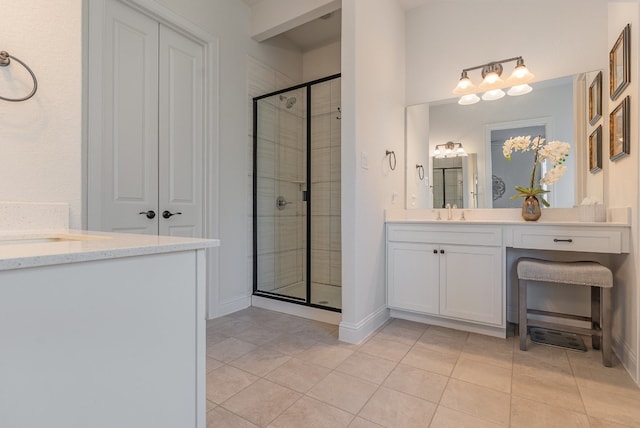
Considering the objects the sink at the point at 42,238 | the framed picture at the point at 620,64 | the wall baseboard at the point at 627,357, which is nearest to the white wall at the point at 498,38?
the framed picture at the point at 620,64

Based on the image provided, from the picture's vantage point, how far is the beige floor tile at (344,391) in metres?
1.46

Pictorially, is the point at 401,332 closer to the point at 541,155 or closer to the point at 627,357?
the point at 627,357

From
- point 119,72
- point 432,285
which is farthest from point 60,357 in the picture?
point 432,285

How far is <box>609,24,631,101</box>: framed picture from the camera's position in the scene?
1734 mm

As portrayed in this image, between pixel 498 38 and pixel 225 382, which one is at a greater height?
pixel 498 38

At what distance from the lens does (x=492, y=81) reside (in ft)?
8.28

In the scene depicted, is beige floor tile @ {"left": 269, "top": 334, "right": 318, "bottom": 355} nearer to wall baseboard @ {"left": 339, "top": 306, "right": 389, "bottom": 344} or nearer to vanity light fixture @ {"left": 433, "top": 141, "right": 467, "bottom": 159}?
wall baseboard @ {"left": 339, "top": 306, "right": 389, "bottom": 344}

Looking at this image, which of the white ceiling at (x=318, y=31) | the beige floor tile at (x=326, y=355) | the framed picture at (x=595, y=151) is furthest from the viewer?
the white ceiling at (x=318, y=31)

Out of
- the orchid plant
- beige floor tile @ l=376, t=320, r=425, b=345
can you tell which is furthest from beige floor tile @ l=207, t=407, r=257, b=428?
the orchid plant

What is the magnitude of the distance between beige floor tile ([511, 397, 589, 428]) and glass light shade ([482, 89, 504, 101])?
222 cm

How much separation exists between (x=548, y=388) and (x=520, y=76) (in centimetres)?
217

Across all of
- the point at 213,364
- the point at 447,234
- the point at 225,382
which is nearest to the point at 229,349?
the point at 213,364

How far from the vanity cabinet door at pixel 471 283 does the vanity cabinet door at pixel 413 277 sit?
0.07 meters

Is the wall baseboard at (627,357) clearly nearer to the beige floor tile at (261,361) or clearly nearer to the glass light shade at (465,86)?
the beige floor tile at (261,361)
